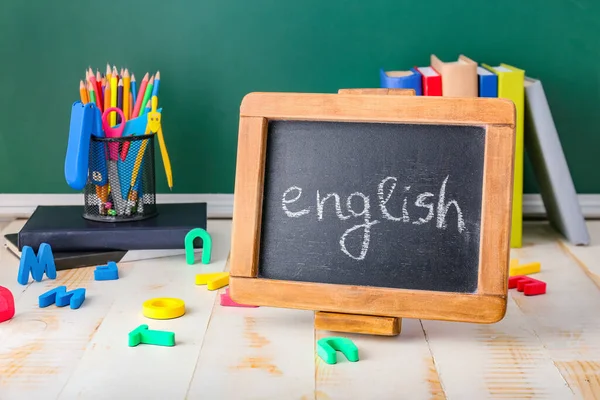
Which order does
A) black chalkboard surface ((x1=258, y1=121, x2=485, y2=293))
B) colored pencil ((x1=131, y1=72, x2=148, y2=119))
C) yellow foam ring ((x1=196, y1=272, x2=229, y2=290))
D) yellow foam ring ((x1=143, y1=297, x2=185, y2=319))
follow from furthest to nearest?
colored pencil ((x1=131, y1=72, x2=148, y2=119)), yellow foam ring ((x1=196, y1=272, x2=229, y2=290)), yellow foam ring ((x1=143, y1=297, x2=185, y2=319)), black chalkboard surface ((x1=258, y1=121, x2=485, y2=293))

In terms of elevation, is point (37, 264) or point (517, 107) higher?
point (517, 107)

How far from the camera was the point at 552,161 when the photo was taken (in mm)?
1470

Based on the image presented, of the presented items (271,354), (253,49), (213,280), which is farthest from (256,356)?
(253,49)

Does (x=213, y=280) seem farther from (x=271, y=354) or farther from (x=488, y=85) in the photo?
(x=488, y=85)

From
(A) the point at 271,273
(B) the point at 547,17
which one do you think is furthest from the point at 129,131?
(B) the point at 547,17

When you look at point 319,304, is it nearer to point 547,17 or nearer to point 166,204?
point 166,204

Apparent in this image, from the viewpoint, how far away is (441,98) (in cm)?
103

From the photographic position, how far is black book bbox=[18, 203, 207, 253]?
4.54 ft

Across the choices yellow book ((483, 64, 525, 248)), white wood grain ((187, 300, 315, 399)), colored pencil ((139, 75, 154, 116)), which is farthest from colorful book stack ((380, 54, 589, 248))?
white wood grain ((187, 300, 315, 399))

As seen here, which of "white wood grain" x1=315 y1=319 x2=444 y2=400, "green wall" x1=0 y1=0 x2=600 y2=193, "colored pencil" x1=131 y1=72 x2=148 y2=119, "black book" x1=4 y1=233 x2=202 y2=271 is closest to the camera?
"white wood grain" x1=315 y1=319 x2=444 y2=400

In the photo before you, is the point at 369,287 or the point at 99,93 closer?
the point at 369,287

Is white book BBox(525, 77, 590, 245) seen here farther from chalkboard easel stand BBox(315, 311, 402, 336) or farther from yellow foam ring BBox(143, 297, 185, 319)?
yellow foam ring BBox(143, 297, 185, 319)

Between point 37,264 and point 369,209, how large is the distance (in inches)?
20.7

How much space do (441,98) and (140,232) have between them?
1.93 feet
